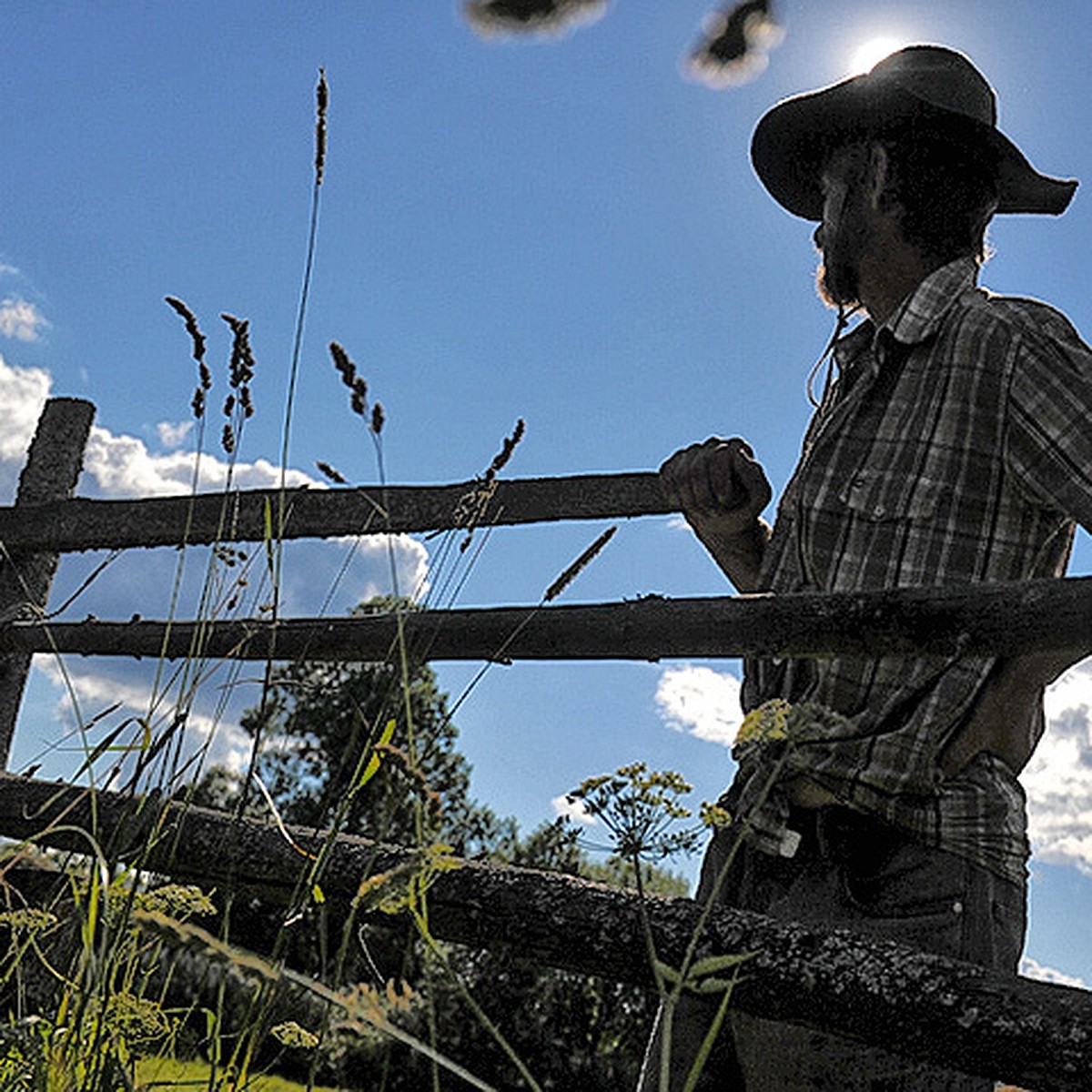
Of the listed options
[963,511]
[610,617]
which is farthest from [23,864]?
[963,511]

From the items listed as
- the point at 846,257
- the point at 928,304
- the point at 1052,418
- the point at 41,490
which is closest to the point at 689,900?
the point at 1052,418

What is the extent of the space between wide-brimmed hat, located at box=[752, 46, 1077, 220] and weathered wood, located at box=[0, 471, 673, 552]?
3.40ft

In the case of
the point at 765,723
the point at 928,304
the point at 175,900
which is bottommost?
the point at 175,900

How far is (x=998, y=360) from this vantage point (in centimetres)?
198

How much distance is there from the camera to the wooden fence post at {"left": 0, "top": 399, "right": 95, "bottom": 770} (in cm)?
420

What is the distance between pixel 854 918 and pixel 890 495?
62cm

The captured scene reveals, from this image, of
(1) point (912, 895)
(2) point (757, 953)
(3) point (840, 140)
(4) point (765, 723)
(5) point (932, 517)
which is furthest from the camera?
(3) point (840, 140)

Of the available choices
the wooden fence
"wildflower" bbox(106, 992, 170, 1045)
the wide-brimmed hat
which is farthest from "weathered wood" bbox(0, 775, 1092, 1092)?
the wide-brimmed hat

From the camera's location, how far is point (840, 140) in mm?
2396

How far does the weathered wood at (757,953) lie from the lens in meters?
1.36

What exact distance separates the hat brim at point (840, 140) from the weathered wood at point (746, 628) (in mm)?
1084

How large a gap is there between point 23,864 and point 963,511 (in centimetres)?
157

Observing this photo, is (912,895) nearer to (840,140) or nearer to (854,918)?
(854,918)

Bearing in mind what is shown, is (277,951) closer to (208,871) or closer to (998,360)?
(208,871)
